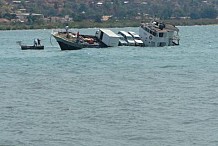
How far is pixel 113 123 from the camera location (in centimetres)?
3691

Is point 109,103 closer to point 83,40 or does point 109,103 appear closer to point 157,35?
point 83,40

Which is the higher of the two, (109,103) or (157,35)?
(109,103)

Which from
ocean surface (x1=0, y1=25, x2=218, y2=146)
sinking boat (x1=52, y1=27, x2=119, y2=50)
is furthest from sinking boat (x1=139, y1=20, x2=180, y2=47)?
ocean surface (x1=0, y1=25, x2=218, y2=146)

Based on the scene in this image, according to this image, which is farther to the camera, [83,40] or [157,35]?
[157,35]

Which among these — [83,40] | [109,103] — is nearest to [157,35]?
[83,40]

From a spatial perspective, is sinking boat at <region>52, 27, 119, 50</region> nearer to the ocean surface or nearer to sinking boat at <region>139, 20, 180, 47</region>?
sinking boat at <region>139, 20, 180, 47</region>

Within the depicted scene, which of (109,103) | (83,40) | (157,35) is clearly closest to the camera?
(109,103)

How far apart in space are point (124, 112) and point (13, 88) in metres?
12.1

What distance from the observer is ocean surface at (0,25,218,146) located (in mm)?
34219

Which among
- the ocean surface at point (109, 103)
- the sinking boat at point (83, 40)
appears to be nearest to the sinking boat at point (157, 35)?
the sinking boat at point (83, 40)

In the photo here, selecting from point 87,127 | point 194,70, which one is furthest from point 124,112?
point 194,70

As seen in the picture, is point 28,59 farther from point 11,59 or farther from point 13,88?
point 13,88

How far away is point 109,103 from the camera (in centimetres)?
4250

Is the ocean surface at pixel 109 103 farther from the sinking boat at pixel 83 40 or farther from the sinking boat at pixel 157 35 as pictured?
the sinking boat at pixel 157 35
